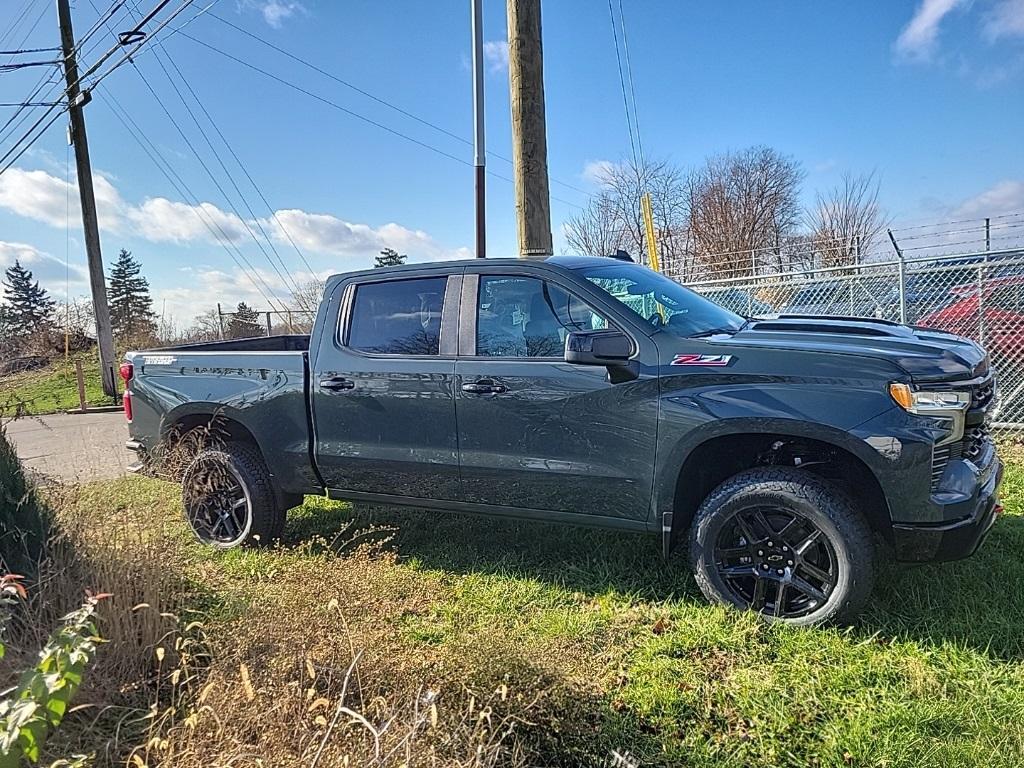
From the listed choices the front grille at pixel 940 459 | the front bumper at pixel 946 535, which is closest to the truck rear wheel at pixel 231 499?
the front bumper at pixel 946 535

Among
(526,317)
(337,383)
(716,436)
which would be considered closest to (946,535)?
(716,436)

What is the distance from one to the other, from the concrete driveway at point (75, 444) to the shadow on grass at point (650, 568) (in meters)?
2.98

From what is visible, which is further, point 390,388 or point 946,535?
point 390,388

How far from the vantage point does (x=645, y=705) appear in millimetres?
2535

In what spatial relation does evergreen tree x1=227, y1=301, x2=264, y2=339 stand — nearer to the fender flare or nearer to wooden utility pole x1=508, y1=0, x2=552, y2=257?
wooden utility pole x1=508, y1=0, x2=552, y2=257

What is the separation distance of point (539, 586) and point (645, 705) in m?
1.18

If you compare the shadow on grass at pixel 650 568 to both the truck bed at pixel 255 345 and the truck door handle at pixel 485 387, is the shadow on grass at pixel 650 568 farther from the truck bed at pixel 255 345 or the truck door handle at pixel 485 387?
the truck bed at pixel 255 345

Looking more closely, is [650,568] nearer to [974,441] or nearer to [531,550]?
[531,550]

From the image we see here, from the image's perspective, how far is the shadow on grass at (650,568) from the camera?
298 centimetres

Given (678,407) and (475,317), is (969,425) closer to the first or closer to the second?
(678,407)

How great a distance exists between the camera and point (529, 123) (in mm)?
5902

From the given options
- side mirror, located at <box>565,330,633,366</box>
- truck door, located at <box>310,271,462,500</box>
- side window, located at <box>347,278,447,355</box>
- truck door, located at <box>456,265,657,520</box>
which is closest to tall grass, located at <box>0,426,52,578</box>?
truck door, located at <box>310,271,462,500</box>

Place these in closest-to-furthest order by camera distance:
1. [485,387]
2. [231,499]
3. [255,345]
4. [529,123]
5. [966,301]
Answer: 1. [485,387]
2. [231,499]
3. [255,345]
4. [529,123]
5. [966,301]

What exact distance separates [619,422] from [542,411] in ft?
1.37
